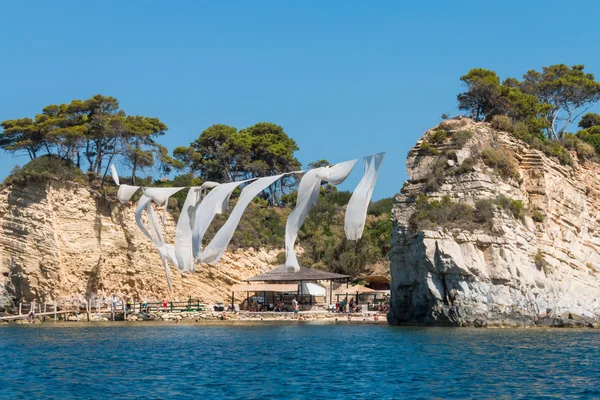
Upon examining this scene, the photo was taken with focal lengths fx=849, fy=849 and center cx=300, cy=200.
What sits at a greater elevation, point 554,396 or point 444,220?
point 444,220

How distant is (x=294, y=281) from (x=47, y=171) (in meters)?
14.6

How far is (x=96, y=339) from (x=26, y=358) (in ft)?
22.2

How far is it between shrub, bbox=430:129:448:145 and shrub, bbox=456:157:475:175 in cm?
238

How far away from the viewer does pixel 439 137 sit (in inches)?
1640

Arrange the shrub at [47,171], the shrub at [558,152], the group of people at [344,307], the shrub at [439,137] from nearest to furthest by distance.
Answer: the shrub at [439,137]
the shrub at [558,152]
the shrub at [47,171]
the group of people at [344,307]

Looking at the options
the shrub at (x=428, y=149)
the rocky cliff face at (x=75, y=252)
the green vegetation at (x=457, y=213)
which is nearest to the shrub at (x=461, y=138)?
the shrub at (x=428, y=149)

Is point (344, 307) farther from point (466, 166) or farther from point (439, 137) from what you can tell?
point (466, 166)

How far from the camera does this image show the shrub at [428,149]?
4119 cm

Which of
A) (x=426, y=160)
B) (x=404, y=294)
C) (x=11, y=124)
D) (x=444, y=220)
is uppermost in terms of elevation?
(x=11, y=124)

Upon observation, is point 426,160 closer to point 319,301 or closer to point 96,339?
point 319,301

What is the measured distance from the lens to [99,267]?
46.1 m

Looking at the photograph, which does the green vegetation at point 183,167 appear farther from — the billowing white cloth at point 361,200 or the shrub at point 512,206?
the billowing white cloth at point 361,200

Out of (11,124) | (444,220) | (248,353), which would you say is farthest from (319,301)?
(248,353)

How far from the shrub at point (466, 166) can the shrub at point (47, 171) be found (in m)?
20.6
